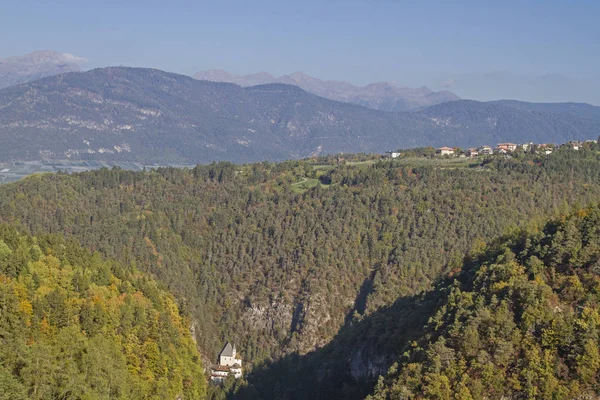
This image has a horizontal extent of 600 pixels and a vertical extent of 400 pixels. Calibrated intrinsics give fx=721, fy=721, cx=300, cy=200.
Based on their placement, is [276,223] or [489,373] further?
[276,223]

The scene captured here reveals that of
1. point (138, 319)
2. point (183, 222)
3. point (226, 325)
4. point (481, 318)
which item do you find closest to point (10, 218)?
point (183, 222)

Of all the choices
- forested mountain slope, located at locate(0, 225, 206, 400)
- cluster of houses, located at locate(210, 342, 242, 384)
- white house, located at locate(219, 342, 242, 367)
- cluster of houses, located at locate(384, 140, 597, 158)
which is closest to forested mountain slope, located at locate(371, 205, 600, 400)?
forested mountain slope, located at locate(0, 225, 206, 400)

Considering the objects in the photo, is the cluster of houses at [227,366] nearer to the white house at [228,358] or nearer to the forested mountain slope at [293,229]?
the white house at [228,358]

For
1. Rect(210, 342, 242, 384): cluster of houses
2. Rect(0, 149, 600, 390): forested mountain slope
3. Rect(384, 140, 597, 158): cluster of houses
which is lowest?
Rect(210, 342, 242, 384): cluster of houses

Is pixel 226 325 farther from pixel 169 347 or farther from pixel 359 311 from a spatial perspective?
pixel 169 347

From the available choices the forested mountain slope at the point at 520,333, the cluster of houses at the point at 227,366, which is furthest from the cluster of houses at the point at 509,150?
the forested mountain slope at the point at 520,333

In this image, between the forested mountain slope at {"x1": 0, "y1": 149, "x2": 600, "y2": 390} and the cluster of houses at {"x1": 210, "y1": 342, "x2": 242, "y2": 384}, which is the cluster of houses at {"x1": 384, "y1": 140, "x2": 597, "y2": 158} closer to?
the forested mountain slope at {"x1": 0, "y1": 149, "x2": 600, "y2": 390}

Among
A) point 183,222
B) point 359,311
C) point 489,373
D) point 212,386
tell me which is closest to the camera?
point 489,373
